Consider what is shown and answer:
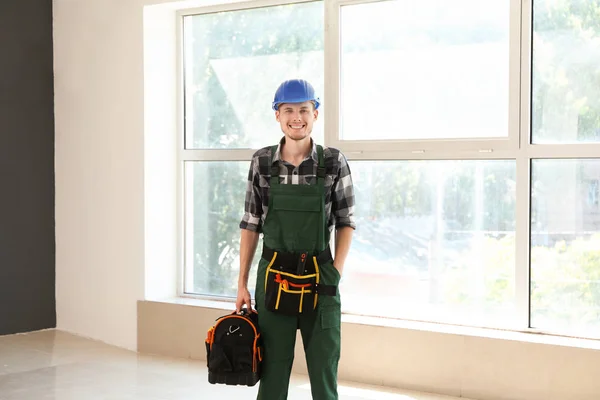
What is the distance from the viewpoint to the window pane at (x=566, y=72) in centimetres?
380

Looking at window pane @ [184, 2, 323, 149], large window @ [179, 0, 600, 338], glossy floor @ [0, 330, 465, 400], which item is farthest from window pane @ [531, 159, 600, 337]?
window pane @ [184, 2, 323, 149]

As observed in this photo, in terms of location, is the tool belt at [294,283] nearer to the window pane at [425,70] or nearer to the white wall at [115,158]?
the window pane at [425,70]

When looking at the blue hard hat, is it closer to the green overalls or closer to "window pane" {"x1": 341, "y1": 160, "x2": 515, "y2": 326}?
the green overalls

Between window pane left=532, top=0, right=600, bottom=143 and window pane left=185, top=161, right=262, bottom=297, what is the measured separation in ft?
6.12

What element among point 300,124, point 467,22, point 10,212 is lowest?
point 10,212

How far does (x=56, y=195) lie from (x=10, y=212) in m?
0.36

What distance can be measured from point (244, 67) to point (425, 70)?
4.02ft

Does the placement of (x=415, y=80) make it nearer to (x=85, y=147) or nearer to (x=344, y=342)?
(x=344, y=342)

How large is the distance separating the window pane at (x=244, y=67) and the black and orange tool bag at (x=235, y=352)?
2.07 meters

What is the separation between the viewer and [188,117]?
5.22 m

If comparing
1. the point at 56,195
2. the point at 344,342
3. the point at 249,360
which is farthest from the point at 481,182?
the point at 56,195

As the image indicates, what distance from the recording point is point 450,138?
4.16 metres

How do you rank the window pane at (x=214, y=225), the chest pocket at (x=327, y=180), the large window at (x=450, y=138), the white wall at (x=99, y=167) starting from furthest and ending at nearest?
the white wall at (x=99, y=167) → the window pane at (x=214, y=225) → the large window at (x=450, y=138) → the chest pocket at (x=327, y=180)

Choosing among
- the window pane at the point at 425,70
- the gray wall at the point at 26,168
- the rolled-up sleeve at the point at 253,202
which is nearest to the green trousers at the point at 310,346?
the rolled-up sleeve at the point at 253,202
